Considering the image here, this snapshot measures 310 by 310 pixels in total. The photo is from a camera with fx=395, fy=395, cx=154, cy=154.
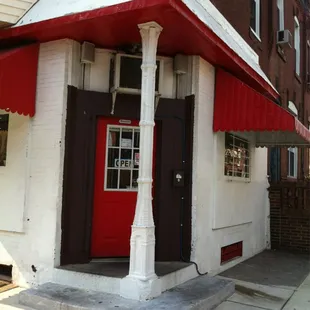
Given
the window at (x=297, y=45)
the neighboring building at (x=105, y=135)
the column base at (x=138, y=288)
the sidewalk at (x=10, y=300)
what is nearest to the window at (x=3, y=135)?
the neighboring building at (x=105, y=135)

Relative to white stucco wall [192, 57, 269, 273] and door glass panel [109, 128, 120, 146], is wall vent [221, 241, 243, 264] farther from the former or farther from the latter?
door glass panel [109, 128, 120, 146]

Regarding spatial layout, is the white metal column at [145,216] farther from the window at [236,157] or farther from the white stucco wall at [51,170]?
→ the window at [236,157]

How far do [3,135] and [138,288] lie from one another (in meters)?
3.17

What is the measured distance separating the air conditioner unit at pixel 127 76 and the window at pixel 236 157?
200 centimetres

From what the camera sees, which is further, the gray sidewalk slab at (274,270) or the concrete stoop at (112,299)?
the gray sidewalk slab at (274,270)

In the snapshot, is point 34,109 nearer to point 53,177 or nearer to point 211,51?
point 53,177

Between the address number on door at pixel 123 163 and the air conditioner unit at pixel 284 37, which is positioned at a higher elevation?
the air conditioner unit at pixel 284 37

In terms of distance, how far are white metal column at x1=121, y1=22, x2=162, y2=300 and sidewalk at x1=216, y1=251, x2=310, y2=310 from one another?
110 centimetres

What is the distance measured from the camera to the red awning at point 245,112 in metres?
5.77

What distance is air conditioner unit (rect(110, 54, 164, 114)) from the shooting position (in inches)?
219

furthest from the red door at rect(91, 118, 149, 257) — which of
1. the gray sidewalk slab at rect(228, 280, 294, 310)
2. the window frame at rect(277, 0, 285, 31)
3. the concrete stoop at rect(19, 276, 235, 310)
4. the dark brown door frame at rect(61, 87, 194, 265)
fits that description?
the window frame at rect(277, 0, 285, 31)

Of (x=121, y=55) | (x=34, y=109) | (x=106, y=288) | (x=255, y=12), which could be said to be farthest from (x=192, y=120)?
(x=255, y=12)

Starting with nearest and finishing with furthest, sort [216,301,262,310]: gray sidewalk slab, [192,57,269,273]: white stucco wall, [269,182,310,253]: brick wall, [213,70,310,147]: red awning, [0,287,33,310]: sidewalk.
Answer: [0,287,33,310]: sidewalk < [216,301,262,310]: gray sidewalk slab < [213,70,310,147]: red awning < [192,57,269,273]: white stucco wall < [269,182,310,253]: brick wall

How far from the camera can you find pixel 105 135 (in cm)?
576
